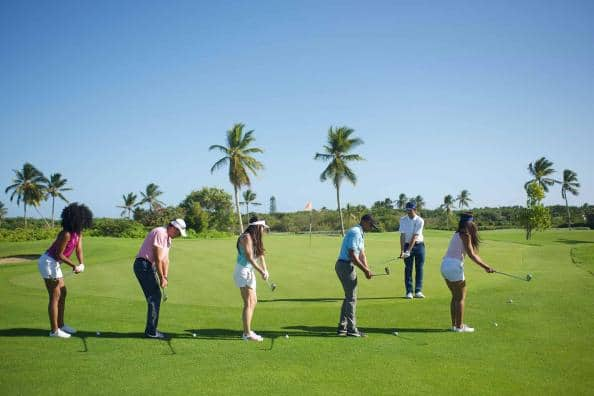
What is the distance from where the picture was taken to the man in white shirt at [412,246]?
446 inches

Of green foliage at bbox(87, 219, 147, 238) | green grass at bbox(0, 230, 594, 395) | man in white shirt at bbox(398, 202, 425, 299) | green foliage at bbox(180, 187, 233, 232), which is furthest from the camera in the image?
green foliage at bbox(180, 187, 233, 232)

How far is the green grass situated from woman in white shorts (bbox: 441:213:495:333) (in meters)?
0.39

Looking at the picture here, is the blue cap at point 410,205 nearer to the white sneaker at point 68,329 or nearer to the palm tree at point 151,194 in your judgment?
the white sneaker at point 68,329

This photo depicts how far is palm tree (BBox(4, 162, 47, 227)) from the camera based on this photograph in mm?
69312

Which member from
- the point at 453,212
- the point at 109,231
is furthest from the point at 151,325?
the point at 453,212

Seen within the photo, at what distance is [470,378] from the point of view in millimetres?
5637

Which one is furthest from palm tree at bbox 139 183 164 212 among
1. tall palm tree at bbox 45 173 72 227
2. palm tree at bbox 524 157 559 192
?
palm tree at bbox 524 157 559 192

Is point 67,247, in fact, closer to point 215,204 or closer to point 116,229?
point 116,229

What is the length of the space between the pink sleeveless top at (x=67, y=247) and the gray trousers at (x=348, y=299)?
4840 mm

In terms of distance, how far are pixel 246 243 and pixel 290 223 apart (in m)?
72.3

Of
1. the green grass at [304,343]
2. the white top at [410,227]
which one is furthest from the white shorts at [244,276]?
the white top at [410,227]

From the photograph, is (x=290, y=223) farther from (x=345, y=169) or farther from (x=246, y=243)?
(x=246, y=243)

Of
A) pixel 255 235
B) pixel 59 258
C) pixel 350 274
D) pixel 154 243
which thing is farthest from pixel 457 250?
pixel 59 258

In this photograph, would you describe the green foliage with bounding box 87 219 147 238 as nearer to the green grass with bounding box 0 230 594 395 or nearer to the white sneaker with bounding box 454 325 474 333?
the green grass with bounding box 0 230 594 395
